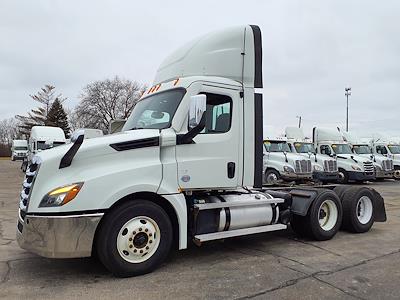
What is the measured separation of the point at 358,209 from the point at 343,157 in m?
14.0

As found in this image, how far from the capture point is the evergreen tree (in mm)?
67363

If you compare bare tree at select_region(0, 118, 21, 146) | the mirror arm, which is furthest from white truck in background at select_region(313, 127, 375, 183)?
bare tree at select_region(0, 118, 21, 146)

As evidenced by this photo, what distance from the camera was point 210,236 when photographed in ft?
18.3

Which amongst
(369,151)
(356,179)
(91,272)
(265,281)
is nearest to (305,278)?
(265,281)

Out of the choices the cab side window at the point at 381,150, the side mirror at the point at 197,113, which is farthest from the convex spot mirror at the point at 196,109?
the cab side window at the point at 381,150

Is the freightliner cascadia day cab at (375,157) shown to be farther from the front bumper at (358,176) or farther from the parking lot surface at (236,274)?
the parking lot surface at (236,274)

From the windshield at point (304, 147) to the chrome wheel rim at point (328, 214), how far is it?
12731 mm

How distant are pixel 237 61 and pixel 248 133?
1.16m

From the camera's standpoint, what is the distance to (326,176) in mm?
19422

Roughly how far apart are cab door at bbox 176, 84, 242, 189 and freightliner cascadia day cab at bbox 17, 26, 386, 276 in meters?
0.02

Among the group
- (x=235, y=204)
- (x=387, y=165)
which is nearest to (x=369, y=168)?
(x=387, y=165)

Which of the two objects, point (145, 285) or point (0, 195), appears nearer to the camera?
point (145, 285)

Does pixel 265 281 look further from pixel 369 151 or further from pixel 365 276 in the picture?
pixel 369 151

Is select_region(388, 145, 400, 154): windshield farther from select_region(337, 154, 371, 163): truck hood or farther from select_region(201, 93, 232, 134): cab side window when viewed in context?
select_region(201, 93, 232, 134): cab side window
